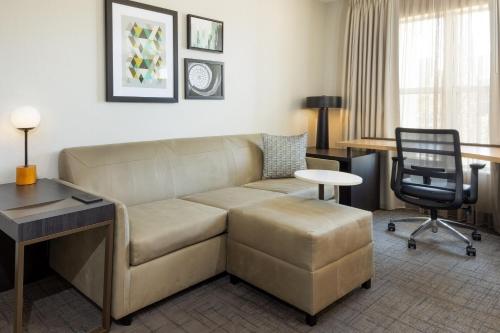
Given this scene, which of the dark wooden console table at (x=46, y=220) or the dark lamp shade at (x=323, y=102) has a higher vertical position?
the dark lamp shade at (x=323, y=102)

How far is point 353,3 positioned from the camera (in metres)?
4.28

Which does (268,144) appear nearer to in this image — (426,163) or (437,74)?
(426,163)

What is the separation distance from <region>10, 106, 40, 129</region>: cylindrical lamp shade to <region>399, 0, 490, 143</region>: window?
345 centimetres

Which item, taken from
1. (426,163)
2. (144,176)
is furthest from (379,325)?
(144,176)

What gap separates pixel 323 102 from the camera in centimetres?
420

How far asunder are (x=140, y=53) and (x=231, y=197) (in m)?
1.27

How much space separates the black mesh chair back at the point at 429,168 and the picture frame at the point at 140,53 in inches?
76.1

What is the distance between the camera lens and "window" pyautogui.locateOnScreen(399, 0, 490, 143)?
3514 millimetres

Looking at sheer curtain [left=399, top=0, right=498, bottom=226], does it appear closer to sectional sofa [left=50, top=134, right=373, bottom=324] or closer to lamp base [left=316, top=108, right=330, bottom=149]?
lamp base [left=316, top=108, right=330, bottom=149]

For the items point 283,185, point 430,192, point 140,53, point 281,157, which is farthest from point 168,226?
point 430,192

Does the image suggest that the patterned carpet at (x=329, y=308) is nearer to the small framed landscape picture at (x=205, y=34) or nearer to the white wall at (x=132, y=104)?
the white wall at (x=132, y=104)

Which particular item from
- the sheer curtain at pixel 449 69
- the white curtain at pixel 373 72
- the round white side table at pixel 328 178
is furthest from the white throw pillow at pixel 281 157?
the sheer curtain at pixel 449 69

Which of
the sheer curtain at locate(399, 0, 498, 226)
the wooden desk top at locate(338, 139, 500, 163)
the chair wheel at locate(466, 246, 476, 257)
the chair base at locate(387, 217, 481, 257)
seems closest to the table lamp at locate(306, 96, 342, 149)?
the wooden desk top at locate(338, 139, 500, 163)

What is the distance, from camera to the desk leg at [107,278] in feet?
6.02
